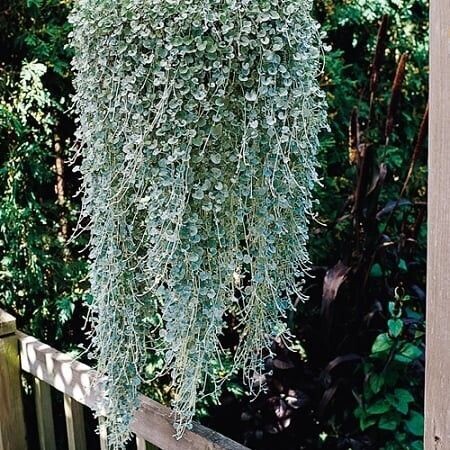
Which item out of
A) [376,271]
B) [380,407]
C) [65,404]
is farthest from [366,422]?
[65,404]

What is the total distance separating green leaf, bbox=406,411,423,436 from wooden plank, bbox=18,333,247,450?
2.34 ft

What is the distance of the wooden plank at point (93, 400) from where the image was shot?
122cm

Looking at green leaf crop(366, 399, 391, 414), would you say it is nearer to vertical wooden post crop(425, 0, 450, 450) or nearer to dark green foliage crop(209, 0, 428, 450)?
dark green foliage crop(209, 0, 428, 450)

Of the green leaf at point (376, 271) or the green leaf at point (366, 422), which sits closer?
the green leaf at point (366, 422)

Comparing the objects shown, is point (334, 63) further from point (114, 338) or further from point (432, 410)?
point (432, 410)

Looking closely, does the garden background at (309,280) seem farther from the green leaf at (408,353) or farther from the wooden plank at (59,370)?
the wooden plank at (59,370)

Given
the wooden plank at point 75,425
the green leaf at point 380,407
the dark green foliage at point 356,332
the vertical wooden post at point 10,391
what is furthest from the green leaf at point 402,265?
the vertical wooden post at point 10,391

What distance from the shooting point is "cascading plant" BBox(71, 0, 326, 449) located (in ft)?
3.00

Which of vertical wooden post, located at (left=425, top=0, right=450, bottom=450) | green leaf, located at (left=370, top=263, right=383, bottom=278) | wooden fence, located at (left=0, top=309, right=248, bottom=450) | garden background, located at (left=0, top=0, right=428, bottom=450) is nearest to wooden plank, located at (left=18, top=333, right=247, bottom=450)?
wooden fence, located at (left=0, top=309, right=248, bottom=450)

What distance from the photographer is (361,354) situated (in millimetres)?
1895

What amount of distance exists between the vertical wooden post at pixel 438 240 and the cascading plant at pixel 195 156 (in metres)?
0.27

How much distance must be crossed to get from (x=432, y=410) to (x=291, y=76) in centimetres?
51

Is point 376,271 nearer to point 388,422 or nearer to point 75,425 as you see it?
point 388,422

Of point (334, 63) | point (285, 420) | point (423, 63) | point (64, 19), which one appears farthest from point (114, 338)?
point (423, 63)
